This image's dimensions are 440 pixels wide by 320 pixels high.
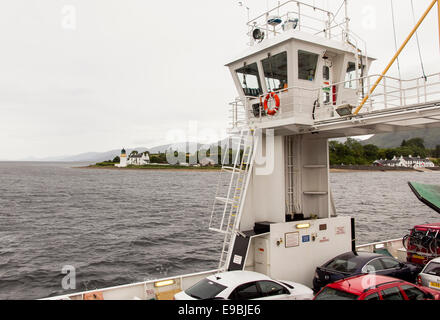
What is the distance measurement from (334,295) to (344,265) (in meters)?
2.68

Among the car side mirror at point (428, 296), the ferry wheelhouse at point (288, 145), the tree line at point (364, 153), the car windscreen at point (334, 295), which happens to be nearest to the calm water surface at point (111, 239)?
the ferry wheelhouse at point (288, 145)

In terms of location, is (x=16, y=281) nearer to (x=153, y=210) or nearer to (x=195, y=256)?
(x=195, y=256)

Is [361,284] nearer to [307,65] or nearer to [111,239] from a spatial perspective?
[307,65]

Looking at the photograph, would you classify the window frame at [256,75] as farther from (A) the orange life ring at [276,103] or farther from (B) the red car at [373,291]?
(B) the red car at [373,291]

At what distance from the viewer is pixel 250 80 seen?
12.2 m

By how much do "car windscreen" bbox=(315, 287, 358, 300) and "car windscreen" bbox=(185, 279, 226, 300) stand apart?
2.09 m

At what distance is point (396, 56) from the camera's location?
9.70 meters

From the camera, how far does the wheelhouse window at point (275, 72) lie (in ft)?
36.7

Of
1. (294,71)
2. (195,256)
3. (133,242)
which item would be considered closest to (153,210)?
(133,242)

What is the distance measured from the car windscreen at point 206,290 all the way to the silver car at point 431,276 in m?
5.56

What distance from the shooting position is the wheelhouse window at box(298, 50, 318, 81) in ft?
36.3

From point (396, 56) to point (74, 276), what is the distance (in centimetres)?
1765

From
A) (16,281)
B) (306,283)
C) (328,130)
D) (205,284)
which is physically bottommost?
(16,281)

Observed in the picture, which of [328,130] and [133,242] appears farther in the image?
[133,242]
